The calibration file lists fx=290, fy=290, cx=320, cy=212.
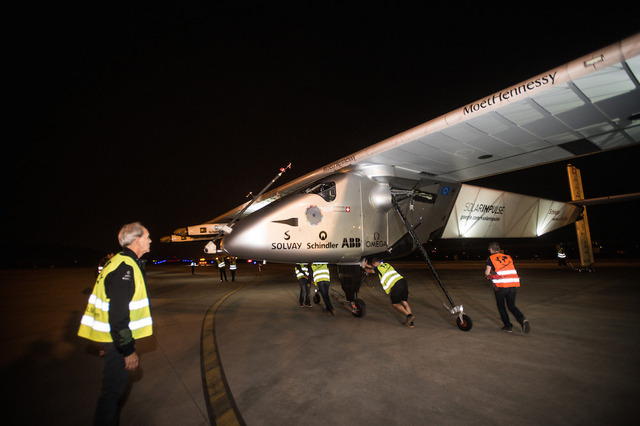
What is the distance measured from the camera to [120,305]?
235 centimetres

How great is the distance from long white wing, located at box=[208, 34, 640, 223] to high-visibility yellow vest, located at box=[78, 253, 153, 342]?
4925 millimetres

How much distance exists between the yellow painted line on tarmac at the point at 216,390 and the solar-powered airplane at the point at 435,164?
190cm

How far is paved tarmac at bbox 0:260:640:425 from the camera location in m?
2.89

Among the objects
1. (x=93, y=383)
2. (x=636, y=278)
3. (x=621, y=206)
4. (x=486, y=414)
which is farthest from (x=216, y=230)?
(x=621, y=206)

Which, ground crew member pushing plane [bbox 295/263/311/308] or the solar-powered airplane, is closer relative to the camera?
the solar-powered airplane

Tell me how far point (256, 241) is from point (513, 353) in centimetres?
475

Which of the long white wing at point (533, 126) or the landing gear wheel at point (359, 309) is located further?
the landing gear wheel at point (359, 309)

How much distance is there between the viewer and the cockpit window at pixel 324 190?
658cm

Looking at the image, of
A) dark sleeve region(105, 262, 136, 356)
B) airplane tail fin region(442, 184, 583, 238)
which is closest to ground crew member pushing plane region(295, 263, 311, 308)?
airplane tail fin region(442, 184, 583, 238)

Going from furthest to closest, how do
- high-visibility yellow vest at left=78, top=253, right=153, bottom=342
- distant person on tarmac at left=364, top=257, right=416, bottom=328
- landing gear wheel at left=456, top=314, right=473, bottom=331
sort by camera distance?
distant person on tarmac at left=364, top=257, right=416, bottom=328 → landing gear wheel at left=456, top=314, right=473, bottom=331 → high-visibility yellow vest at left=78, top=253, right=153, bottom=342

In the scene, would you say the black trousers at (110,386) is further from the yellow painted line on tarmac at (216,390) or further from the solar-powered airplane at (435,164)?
the solar-powered airplane at (435,164)

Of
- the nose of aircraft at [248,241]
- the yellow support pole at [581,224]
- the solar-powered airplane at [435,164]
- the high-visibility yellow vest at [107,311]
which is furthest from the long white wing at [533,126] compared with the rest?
the yellow support pole at [581,224]

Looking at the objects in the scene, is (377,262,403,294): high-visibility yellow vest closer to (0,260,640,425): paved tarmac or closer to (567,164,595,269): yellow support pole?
(0,260,640,425): paved tarmac

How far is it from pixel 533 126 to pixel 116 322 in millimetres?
6778
